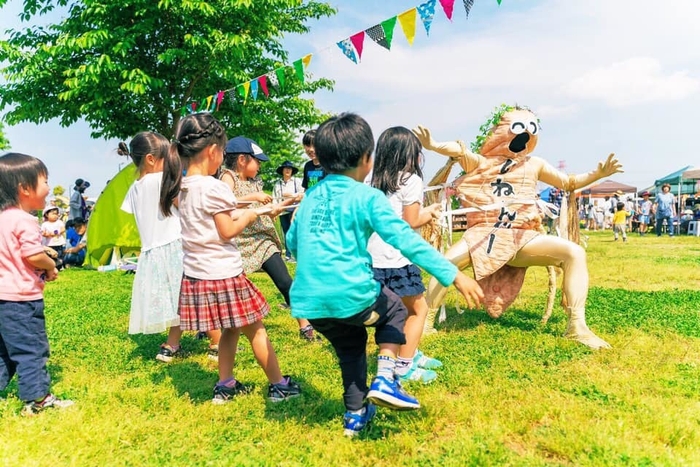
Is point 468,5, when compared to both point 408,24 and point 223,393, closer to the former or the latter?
point 408,24

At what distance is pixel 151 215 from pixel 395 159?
2.06 meters

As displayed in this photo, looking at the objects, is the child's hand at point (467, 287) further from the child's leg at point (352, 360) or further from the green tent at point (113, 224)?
the green tent at point (113, 224)

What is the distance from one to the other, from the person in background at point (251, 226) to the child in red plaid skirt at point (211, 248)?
0.96 metres

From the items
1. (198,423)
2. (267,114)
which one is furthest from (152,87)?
(198,423)

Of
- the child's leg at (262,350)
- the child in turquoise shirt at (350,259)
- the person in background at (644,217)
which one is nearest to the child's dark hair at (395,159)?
the child in turquoise shirt at (350,259)

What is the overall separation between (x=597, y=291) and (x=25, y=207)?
641 cm

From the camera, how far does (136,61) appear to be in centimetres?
1289

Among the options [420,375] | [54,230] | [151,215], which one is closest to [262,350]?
[420,375]

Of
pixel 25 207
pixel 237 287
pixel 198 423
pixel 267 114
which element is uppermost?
pixel 267 114

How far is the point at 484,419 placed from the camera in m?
2.88

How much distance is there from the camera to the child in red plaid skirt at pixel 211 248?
10.3 ft

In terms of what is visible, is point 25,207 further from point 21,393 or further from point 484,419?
point 484,419

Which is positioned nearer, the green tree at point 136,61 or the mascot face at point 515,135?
the mascot face at point 515,135

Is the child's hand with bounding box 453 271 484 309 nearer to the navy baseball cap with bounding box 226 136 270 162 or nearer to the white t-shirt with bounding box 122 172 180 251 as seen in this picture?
the navy baseball cap with bounding box 226 136 270 162
